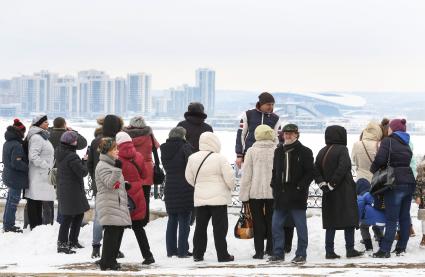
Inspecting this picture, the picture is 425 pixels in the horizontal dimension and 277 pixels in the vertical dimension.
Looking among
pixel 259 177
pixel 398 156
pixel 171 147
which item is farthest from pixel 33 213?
pixel 398 156

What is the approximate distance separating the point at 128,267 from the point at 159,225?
271 centimetres

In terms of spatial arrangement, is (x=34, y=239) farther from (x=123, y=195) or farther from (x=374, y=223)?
(x=374, y=223)

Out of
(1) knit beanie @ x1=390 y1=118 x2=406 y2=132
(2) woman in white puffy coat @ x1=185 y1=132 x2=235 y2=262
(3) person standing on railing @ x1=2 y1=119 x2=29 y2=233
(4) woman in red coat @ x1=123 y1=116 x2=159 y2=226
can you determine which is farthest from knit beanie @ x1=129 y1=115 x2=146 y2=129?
(1) knit beanie @ x1=390 y1=118 x2=406 y2=132

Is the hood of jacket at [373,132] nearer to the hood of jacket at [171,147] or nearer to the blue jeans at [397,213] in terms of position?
the blue jeans at [397,213]

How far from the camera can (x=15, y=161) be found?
41.1 feet

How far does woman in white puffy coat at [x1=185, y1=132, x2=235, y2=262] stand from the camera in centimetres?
1009

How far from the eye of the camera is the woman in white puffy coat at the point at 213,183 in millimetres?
10086

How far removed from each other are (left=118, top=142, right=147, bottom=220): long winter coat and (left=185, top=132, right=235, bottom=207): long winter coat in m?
0.65

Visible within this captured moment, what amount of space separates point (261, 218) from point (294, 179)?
2.52ft

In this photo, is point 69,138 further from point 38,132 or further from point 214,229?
point 214,229

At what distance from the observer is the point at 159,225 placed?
12461mm

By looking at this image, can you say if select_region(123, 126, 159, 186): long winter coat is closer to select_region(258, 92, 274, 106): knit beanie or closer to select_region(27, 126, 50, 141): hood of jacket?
select_region(258, 92, 274, 106): knit beanie

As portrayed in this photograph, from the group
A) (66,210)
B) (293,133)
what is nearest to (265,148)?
(293,133)

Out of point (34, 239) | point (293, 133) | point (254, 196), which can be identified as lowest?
point (34, 239)
